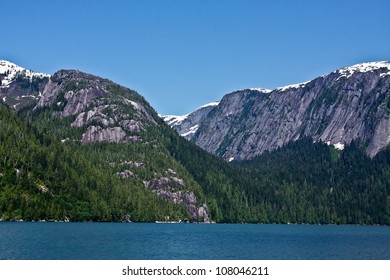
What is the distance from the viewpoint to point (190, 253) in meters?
123

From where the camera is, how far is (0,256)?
9831cm

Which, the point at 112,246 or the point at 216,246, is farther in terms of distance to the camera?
the point at 216,246
